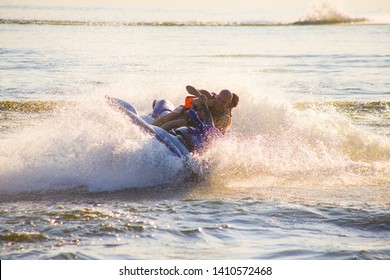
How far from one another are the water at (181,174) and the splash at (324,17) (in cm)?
501

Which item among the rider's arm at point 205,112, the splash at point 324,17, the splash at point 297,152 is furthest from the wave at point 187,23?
the rider's arm at point 205,112

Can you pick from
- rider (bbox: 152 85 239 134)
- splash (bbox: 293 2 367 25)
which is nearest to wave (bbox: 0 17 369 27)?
splash (bbox: 293 2 367 25)

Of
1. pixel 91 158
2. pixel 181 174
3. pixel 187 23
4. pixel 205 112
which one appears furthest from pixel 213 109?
pixel 187 23

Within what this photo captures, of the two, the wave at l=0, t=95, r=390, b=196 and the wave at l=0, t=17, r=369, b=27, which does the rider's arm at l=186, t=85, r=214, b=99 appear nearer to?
the wave at l=0, t=95, r=390, b=196

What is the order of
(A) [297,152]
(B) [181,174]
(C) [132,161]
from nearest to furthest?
(C) [132,161], (B) [181,174], (A) [297,152]

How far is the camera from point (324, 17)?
24.4 meters

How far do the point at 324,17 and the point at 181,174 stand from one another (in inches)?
688

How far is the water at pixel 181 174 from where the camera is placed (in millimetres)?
6078

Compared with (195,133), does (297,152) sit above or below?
below

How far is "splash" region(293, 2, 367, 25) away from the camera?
22266 mm

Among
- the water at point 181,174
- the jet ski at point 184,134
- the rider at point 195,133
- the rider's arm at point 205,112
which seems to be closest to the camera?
the water at point 181,174

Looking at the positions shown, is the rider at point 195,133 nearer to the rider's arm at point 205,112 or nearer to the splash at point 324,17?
the rider's arm at point 205,112

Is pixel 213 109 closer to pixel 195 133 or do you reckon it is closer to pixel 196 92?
pixel 196 92

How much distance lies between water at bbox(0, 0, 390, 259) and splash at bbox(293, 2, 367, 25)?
501 centimetres
